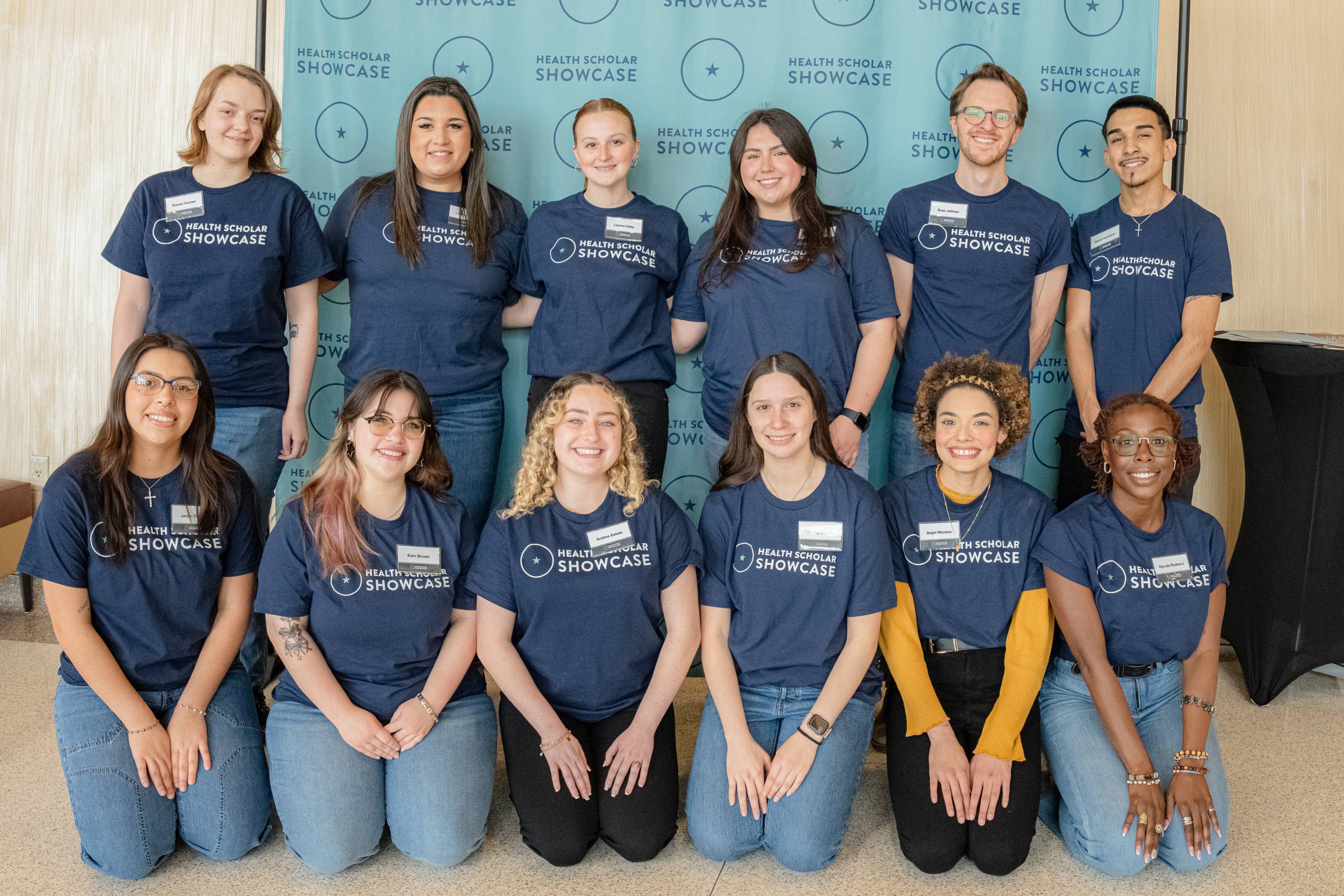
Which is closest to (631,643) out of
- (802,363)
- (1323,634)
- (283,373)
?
(802,363)

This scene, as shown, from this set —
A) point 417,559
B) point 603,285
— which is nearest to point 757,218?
point 603,285

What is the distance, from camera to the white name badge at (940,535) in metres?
2.32

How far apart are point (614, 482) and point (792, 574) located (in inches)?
17.5

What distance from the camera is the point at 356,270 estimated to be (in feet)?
9.34

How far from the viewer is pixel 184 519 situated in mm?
2176

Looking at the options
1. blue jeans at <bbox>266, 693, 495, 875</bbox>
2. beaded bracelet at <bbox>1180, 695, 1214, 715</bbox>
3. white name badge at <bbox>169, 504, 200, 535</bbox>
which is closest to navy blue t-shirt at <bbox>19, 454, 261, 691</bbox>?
white name badge at <bbox>169, 504, 200, 535</bbox>

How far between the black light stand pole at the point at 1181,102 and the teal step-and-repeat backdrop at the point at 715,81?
0.17 m

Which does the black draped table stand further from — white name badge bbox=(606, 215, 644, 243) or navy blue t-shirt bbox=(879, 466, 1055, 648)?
white name badge bbox=(606, 215, 644, 243)

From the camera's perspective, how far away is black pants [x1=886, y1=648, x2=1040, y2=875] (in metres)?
2.10

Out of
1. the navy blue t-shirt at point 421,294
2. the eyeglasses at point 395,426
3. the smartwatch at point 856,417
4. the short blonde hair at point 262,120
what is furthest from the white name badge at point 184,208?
the smartwatch at point 856,417

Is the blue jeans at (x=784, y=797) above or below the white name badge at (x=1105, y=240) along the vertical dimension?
below

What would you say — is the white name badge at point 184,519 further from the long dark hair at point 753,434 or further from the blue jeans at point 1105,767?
the blue jeans at point 1105,767

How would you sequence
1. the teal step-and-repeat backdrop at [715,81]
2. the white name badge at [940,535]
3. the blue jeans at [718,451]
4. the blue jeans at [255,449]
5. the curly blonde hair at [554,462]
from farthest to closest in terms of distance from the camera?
the teal step-and-repeat backdrop at [715,81] < the blue jeans at [718,451] < the blue jeans at [255,449] < the white name badge at [940,535] < the curly blonde hair at [554,462]

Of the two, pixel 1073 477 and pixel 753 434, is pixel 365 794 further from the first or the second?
pixel 1073 477
